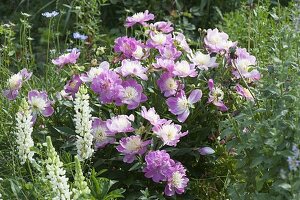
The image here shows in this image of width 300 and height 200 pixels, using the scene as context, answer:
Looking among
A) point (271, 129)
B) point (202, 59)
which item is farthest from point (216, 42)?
point (271, 129)

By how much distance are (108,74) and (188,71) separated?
333 millimetres

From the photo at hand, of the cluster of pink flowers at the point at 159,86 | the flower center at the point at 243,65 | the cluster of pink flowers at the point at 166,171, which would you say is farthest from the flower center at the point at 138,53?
the cluster of pink flowers at the point at 166,171

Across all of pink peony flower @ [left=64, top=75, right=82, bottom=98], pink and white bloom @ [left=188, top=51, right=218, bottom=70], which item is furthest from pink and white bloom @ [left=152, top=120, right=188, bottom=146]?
pink peony flower @ [left=64, top=75, right=82, bottom=98]

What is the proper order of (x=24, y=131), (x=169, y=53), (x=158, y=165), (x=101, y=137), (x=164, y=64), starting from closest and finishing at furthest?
(x=24, y=131), (x=158, y=165), (x=101, y=137), (x=164, y=64), (x=169, y=53)

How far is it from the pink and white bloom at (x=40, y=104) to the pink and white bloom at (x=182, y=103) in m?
0.52

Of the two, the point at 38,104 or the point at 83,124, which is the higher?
the point at 83,124

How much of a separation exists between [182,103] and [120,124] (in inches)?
11.1

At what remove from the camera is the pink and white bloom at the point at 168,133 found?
2.89 meters

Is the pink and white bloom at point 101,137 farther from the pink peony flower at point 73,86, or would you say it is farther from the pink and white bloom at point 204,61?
the pink and white bloom at point 204,61

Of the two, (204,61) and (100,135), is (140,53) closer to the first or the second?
(204,61)

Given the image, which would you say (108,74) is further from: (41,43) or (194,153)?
(41,43)

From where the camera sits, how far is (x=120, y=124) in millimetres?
2936

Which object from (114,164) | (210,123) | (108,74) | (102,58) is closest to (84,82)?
(108,74)

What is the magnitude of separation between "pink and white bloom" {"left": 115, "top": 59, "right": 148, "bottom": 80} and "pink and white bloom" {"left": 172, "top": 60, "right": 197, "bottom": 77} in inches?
5.1
